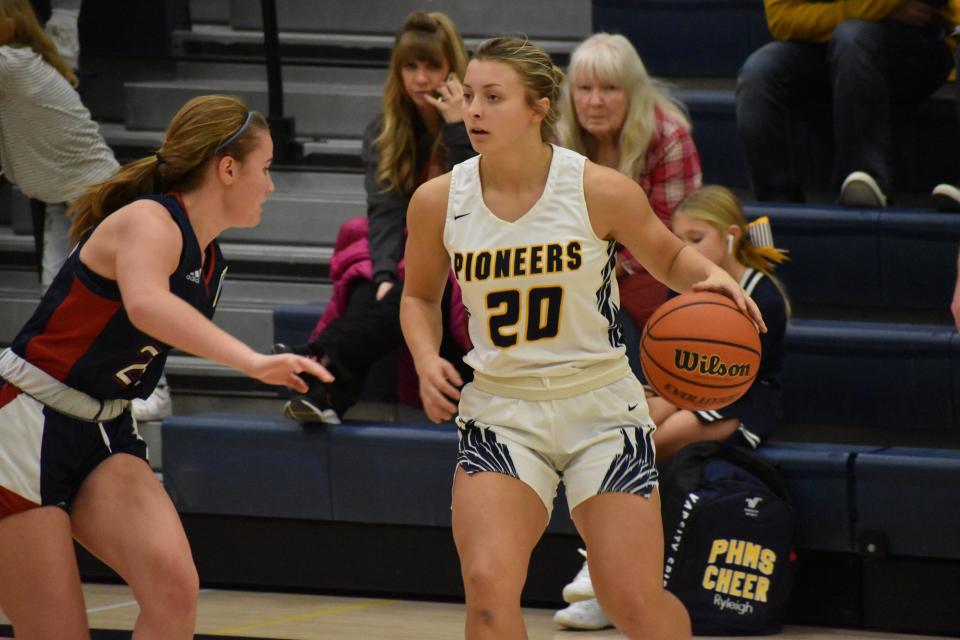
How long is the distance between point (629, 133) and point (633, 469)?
205 centimetres

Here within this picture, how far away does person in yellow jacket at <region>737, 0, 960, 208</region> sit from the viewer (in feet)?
17.5

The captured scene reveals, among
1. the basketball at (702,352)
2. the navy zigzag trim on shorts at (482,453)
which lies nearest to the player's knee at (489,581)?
the navy zigzag trim on shorts at (482,453)

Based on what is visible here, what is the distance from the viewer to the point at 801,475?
14.7 ft

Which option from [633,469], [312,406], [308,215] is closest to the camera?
[633,469]

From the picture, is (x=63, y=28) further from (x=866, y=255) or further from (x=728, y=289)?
(x=728, y=289)

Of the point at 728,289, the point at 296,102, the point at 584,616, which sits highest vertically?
the point at 728,289

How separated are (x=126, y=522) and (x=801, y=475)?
224cm

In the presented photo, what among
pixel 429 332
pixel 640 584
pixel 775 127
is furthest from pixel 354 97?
pixel 640 584

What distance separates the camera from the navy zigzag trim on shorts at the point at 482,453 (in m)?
3.07

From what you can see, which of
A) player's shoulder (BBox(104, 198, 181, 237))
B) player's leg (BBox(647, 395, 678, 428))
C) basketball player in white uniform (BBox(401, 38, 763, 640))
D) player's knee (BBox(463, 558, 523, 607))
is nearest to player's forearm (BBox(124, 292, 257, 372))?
player's shoulder (BBox(104, 198, 181, 237))

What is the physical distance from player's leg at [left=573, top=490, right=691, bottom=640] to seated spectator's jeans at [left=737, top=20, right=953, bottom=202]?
270 centimetres

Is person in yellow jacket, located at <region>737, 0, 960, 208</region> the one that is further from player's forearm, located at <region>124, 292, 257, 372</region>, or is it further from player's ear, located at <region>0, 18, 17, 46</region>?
player's forearm, located at <region>124, 292, 257, 372</region>

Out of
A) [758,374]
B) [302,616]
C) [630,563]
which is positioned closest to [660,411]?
[758,374]

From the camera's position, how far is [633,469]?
312 centimetres
